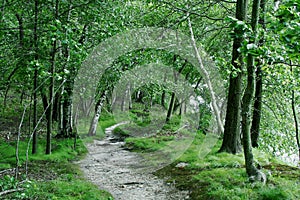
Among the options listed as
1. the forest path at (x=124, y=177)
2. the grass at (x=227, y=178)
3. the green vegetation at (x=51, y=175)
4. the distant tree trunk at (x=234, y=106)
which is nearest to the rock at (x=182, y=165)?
the grass at (x=227, y=178)

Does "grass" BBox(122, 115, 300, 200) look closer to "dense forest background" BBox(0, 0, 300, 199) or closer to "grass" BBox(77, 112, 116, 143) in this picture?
"dense forest background" BBox(0, 0, 300, 199)

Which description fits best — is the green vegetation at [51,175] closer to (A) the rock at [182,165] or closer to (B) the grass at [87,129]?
(B) the grass at [87,129]

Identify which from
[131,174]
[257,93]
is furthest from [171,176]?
[257,93]

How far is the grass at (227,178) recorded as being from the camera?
6.36m


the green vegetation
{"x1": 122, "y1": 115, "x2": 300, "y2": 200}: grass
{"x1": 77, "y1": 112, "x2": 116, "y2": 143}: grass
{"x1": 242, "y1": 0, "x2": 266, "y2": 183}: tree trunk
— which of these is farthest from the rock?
{"x1": 77, "y1": 112, "x2": 116, "y2": 143}: grass

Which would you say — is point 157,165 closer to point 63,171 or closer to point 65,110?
point 63,171

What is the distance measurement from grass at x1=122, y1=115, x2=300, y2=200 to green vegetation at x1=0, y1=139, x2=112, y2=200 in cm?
244

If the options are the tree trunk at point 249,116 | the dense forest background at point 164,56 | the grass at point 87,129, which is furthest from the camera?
the grass at point 87,129

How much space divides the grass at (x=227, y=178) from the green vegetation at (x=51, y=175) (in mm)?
2442

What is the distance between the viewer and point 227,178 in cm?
772

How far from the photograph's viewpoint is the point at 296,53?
301 centimetres

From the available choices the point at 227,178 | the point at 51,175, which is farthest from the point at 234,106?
the point at 51,175

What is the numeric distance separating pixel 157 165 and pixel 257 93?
5267 mm

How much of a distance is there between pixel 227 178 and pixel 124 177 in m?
3.57
